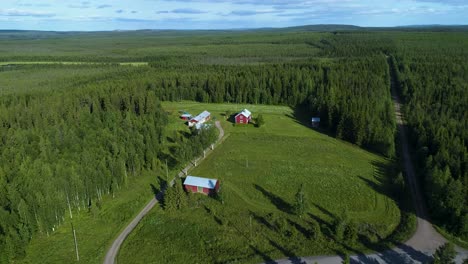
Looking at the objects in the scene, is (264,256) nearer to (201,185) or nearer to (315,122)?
(201,185)

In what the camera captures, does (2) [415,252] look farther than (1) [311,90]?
No

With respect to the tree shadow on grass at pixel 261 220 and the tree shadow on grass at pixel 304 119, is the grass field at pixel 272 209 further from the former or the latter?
the tree shadow on grass at pixel 304 119

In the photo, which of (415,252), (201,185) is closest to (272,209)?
(201,185)

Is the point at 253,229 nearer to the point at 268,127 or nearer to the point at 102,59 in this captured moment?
the point at 268,127

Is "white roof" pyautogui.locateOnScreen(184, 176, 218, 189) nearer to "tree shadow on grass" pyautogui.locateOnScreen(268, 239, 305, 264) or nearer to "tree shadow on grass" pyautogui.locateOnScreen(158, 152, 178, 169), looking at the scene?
"tree shadow on grass" pyautogui.locateOnScreen(158, 152, 178, 169)

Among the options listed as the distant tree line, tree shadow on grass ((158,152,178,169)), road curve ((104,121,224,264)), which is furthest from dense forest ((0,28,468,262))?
road curve ((104,121,224,264))

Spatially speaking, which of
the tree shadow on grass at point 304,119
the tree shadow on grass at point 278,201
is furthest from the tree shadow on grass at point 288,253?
the tree shadow on grass at point 304,119
